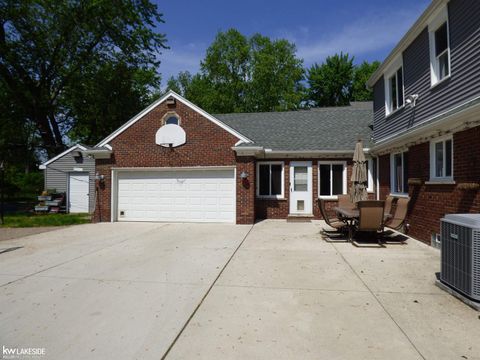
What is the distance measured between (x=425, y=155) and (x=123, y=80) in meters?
25.5

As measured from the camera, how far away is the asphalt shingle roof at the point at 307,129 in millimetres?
13498

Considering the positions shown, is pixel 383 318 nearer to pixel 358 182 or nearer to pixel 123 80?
pixel 358 182

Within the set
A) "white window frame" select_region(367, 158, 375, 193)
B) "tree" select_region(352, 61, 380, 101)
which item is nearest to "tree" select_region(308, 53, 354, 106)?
"tree" select_region(352, 61, 380, 101)

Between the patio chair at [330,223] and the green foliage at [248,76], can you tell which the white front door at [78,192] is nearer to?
the patio chair at [330,223]

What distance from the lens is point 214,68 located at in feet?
125

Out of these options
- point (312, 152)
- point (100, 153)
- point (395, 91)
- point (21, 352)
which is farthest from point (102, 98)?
point (21, 352)

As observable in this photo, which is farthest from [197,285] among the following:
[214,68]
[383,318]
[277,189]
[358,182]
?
[214,68]

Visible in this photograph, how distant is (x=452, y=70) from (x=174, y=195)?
408 inches

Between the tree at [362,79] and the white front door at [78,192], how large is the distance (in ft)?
105

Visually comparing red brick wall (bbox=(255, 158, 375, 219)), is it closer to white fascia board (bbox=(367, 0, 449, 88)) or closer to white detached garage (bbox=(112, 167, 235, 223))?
white detached garage (bbox=(112, 167, 235, 223))

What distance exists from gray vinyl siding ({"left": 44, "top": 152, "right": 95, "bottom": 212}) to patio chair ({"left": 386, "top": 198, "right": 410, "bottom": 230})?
16.1 meters

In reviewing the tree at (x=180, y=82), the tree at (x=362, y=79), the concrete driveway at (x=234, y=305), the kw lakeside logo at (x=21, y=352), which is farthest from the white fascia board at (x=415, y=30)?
the tree at (x=180, y=82)

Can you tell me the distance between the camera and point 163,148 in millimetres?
12586

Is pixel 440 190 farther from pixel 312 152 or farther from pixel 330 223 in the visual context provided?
pixel 312 152
